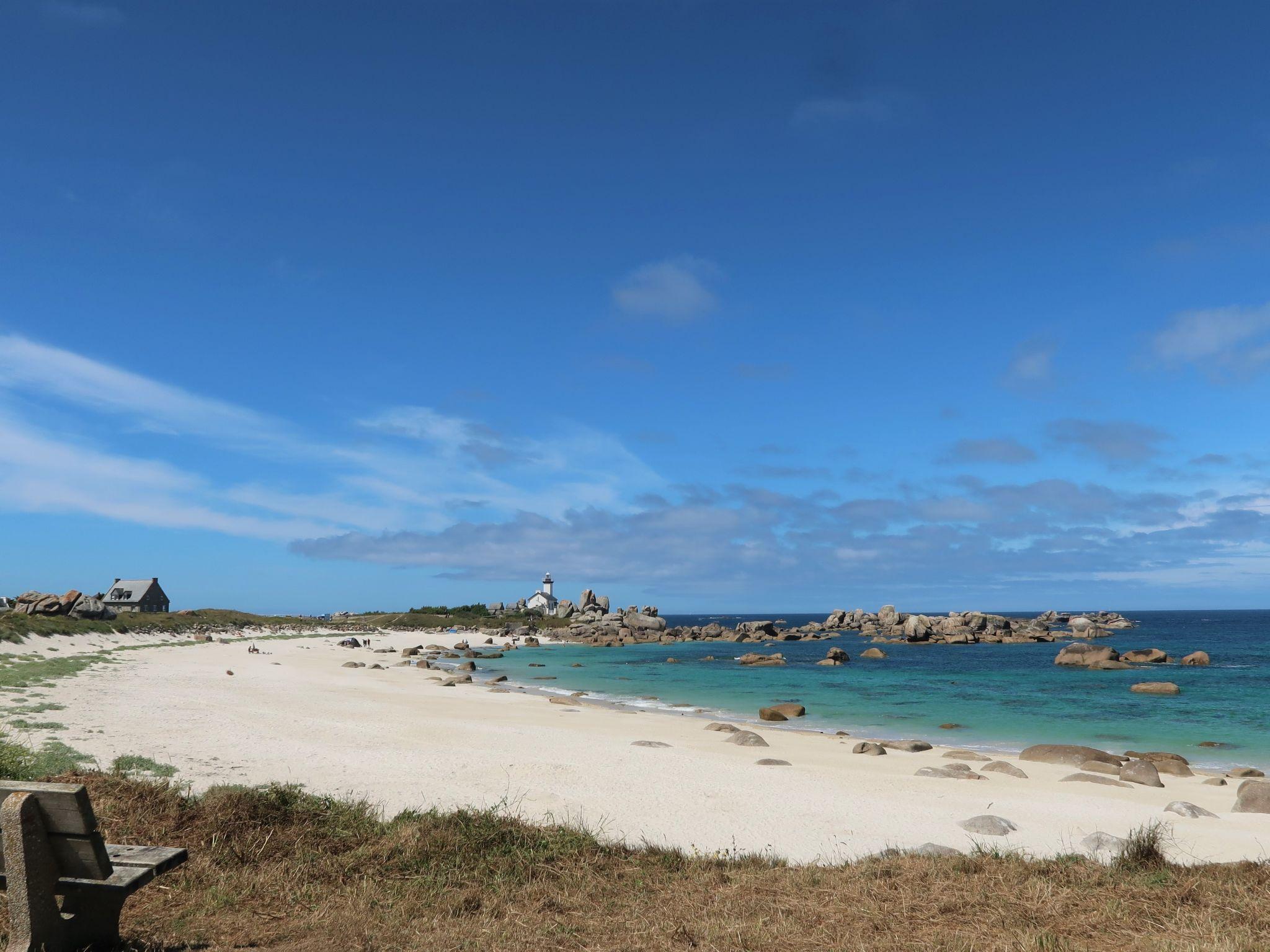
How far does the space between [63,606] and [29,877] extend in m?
72.7

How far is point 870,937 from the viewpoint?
6391 millimetres

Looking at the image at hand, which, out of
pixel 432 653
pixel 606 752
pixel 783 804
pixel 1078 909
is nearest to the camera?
pixel 1078 909

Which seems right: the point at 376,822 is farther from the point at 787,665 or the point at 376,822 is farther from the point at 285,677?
the point at 787,665

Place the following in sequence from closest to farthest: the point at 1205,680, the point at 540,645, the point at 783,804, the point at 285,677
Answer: the point at 783,804 → the point at 285,677 → the point at 1205,680 → the point at 540,645

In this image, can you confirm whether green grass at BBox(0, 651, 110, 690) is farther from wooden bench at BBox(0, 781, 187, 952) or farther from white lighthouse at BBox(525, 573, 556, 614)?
white lighthouse at BBox(525, 573, 556, 614)

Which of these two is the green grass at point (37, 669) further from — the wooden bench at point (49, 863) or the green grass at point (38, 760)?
the wooden bench at point (49, 863)

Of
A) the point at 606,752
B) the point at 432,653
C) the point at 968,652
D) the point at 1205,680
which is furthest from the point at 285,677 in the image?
the point at 968,652

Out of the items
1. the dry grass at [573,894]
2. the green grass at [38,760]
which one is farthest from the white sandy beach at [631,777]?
the dry grass at [573,894]

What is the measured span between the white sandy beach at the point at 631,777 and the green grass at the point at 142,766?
0.87 ft

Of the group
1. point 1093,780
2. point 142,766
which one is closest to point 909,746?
point 1093,780

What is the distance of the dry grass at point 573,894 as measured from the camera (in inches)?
248

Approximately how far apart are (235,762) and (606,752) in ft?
29.6

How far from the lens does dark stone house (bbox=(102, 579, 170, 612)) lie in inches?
4063

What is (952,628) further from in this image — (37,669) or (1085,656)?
(37,669)
